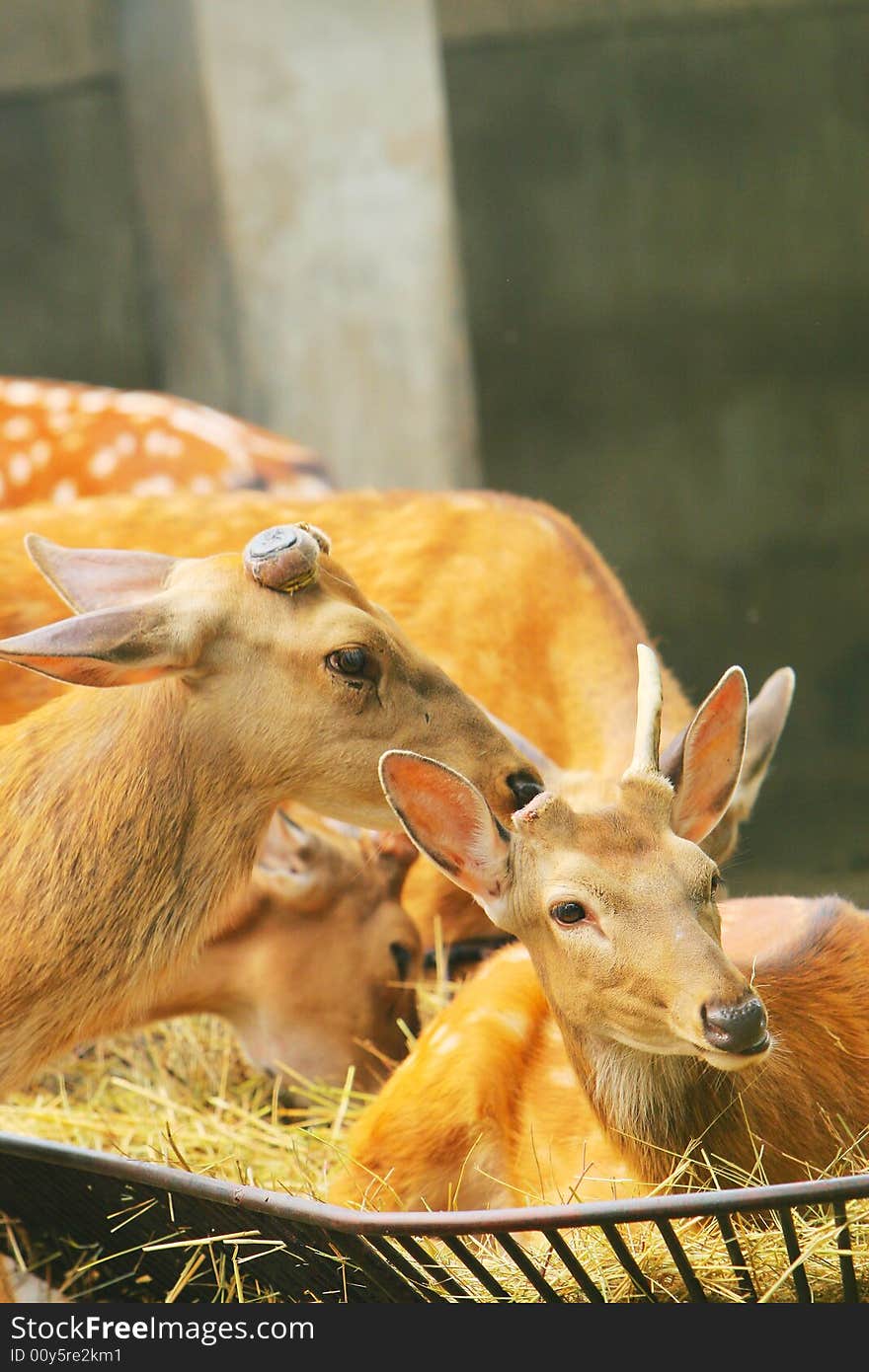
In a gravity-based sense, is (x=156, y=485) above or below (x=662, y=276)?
below

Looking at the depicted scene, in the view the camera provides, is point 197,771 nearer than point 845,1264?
No

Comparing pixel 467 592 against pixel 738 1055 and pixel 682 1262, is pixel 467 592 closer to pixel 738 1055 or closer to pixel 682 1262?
pixel 738 1055

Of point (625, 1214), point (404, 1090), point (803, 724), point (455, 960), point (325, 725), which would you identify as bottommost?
point (803, 724)

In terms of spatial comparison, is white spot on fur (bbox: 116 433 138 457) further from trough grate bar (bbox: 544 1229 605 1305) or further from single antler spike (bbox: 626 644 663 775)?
trough grate bar (bbox: 544 1229 605 1305)

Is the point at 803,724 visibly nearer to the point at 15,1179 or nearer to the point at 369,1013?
the point at 369,1013

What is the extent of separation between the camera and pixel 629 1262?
105 inches

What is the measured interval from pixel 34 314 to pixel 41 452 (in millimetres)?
2532

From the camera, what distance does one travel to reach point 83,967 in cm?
332

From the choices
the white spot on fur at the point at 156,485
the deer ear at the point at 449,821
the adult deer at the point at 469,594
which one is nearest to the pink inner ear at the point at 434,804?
the deer ear at the point at 449,821

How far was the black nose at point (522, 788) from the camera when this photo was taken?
132 inches

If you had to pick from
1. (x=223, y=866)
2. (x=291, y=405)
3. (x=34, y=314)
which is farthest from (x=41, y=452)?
(x=223, y=866)

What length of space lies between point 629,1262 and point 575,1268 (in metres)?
0.08

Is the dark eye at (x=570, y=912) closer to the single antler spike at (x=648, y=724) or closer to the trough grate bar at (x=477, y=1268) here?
the single antler spike at (x=648, y=724)

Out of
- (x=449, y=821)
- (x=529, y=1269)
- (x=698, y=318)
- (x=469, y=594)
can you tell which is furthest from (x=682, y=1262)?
(x=698, y=318)
